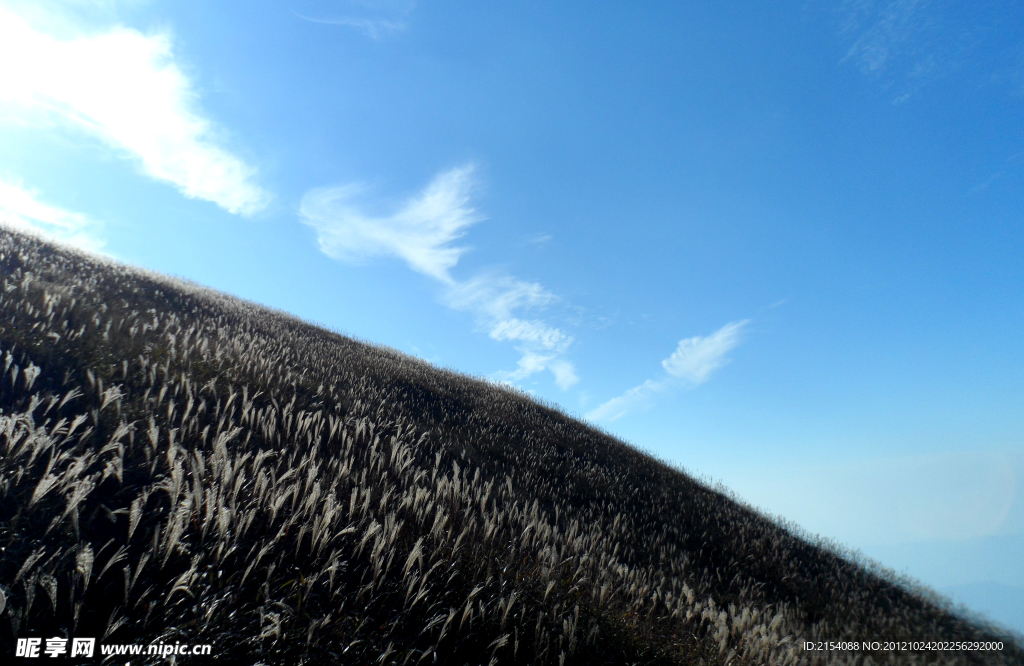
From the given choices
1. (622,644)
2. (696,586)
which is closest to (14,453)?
(622,644)

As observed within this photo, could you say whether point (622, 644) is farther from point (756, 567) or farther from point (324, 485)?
point (756, 567)

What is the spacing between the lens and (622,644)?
2.93m

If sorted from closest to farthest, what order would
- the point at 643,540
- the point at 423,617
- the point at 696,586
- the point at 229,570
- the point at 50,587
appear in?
1. the point at 50,587
2. the point at 229,570
3. the point at 423,617
4. the point at 696,586
5. the point at 643,540

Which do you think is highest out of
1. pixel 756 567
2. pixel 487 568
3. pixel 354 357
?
pixel 354 357

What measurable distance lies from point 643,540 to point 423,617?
16.4 feet

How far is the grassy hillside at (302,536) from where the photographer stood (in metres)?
2.01

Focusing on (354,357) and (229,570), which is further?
(354,357)

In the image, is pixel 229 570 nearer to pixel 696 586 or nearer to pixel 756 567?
pixel 696 586

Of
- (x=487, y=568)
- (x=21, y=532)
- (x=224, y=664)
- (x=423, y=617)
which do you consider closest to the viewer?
(x=224, y=664)

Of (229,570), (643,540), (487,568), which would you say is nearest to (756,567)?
(643,540)

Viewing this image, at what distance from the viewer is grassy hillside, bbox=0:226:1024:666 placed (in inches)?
79.2

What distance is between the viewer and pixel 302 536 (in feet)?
8.38

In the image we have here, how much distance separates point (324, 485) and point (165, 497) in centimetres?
106

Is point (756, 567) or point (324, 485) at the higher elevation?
point (324, 485)
